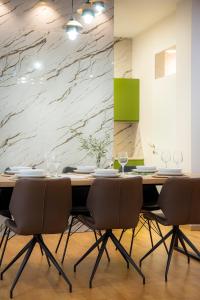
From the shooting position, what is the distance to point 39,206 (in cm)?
348

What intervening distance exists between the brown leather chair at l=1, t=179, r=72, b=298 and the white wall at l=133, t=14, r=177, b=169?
337 centimetres

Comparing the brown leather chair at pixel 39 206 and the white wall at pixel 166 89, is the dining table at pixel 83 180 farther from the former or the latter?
the white wall at pixel 166 89

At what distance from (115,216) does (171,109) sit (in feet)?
11.1

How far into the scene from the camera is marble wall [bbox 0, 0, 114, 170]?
221 inches

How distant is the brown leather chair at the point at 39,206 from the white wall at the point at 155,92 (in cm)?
337

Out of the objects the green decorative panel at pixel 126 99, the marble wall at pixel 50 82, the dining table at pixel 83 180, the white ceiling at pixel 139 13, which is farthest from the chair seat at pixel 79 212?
the green decorative panel at pixel 126 99

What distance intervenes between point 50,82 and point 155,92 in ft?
6.72

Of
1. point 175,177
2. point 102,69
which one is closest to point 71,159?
point 102,69

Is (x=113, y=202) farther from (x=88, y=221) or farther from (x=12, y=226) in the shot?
(x=12, y=226)

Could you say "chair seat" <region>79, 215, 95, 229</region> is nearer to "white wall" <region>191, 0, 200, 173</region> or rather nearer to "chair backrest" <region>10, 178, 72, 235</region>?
"chair backrest" <region>10, 178, 72, 235</region>

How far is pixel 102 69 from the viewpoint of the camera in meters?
5.97

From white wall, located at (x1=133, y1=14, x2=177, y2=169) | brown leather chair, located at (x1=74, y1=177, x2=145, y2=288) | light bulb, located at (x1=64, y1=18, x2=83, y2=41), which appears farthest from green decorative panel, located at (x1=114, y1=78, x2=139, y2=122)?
brown leather chair, located at (x1=74, y1=177, x2=145, y2=288)

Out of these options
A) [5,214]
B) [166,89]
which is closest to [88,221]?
[5,214]

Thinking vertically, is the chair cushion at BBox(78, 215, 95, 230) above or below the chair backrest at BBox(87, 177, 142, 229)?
below
